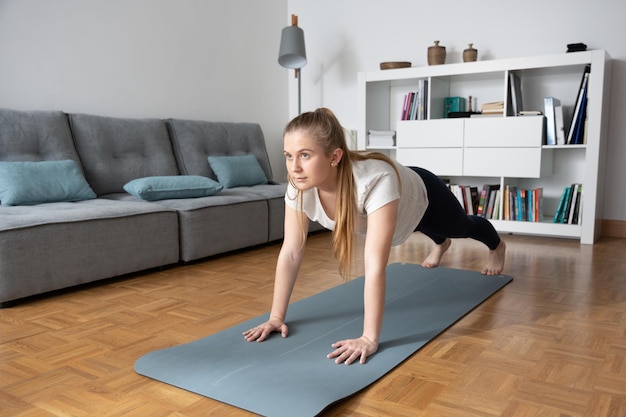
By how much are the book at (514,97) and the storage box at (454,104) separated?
477 mm

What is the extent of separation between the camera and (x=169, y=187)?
3.13 meters

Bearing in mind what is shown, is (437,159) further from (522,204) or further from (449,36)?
(449,36)

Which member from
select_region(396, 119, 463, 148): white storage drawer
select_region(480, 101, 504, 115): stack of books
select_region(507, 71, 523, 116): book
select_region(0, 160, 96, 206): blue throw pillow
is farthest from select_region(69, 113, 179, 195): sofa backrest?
select_region(507, 71, 523, 116): book

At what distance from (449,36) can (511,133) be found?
109 centimetres

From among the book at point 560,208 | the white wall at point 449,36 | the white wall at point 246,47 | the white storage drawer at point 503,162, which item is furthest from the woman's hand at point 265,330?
the white wall at point 449,36

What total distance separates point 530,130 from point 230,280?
2378 millimetres

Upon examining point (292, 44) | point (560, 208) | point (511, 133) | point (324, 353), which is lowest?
point (324, 353)

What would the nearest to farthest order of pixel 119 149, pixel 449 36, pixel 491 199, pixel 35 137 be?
1. pixel 35 137
2. pixel 119 149
3. pixel 491 199
4. pixel 449 36

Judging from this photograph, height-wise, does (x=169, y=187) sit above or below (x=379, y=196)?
below

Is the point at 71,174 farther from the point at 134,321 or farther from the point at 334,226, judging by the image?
the point at 334,226

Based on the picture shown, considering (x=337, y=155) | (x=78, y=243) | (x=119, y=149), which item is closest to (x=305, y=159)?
(x=337, y=155)

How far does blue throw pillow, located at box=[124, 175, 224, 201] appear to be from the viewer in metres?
3.04

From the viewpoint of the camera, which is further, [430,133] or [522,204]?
[430,133]

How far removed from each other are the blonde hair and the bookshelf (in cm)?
240
